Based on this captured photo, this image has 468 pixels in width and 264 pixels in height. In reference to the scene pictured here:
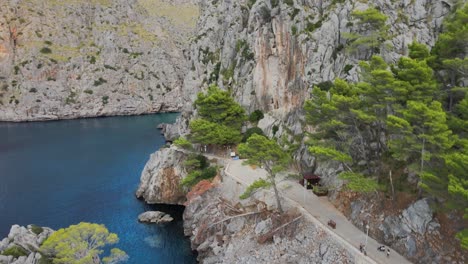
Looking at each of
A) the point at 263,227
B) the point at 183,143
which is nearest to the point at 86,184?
the point at 183,143

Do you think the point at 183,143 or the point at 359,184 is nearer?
the point at 359,184

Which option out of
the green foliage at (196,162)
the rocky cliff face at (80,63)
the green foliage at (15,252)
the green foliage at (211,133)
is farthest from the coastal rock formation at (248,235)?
the rocky cliff face at (80,63)

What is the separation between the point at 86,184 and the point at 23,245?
34978 mm

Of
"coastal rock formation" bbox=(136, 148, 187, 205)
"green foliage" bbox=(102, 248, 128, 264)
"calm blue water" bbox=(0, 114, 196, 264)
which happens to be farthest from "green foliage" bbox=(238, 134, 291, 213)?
"coastal rock formation" bbox=(136, 148, 187, 205)

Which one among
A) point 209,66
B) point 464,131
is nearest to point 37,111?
point 209,66

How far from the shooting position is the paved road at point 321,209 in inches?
1340

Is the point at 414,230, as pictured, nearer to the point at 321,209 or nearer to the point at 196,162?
the point at 321,209

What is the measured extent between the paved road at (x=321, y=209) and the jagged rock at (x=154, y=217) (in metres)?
12.7

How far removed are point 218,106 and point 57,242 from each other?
37.9 meters

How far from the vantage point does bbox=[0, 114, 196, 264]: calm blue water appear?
5403cm

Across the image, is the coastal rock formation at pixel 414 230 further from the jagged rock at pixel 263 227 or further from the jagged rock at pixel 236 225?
the jagged rock at pixel 236 225

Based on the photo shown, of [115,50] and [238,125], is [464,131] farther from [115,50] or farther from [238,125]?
[115,50]

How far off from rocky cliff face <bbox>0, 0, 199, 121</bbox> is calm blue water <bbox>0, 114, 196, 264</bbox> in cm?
3009

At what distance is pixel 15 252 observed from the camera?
3969 cm
